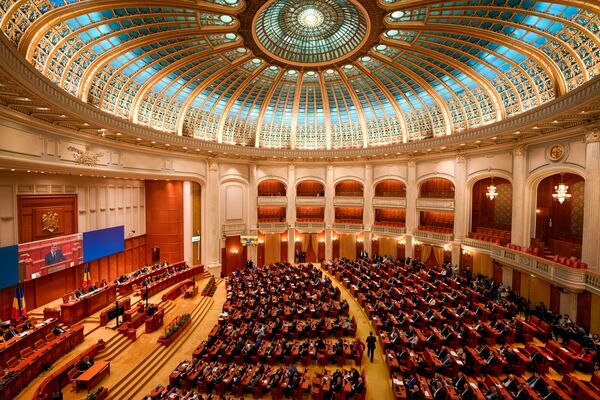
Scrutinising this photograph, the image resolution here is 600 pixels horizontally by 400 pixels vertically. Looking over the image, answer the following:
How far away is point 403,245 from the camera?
21891 mm

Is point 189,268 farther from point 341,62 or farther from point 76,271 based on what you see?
point 341,62

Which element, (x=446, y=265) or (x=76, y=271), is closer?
(x=76, y=271)

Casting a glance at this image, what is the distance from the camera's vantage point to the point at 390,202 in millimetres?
22281

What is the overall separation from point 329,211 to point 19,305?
18845mm

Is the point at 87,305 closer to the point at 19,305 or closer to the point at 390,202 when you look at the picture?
→ the point at 19,305

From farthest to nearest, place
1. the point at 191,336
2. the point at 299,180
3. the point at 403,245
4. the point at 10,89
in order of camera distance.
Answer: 1. the point at 299,180
2. the point at 403,245
3. the point at 191,336
4. the point at 10,89

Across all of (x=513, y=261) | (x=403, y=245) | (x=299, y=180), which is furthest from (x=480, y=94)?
(x=299, y=180)

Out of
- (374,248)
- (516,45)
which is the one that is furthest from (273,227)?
(516,45)

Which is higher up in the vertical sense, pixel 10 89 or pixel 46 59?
pixel 46 59

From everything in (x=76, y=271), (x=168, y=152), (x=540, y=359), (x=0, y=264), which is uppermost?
(x=168, y=152)

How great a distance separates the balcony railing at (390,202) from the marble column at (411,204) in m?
0.50

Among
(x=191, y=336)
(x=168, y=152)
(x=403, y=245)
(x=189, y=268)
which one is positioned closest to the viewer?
(x=191, y=336)

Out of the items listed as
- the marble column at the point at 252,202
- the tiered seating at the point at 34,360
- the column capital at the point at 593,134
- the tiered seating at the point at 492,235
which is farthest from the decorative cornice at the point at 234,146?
the tiered seating at the point at 34,360

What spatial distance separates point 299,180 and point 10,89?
17976 mm
